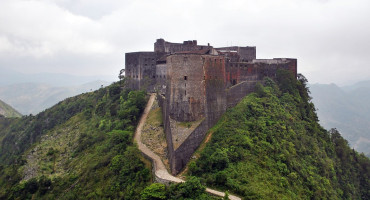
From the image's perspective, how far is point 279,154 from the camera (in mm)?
33438

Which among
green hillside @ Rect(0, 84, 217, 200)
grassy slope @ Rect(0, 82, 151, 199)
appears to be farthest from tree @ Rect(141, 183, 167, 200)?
grassy slope @ Rect(0, 82, 151, 199)

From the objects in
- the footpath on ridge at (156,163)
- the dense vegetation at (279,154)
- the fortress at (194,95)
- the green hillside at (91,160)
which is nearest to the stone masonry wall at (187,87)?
the fortress at (194,95)

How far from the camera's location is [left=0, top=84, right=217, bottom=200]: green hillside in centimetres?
3066

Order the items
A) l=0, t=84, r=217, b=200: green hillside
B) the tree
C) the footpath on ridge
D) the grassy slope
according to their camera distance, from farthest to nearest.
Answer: the grassy slope < l=0, t=84, r=217, b=200: green hillside < the footpath on ridge < the tree

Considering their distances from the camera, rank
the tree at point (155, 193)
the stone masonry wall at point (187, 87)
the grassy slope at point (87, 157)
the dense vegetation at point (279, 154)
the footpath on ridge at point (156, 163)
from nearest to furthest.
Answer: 1. the tree at point (155, 193)
2. the footpath on ridge at point (156, 163)
3. the dense vegetation at point (279, 154)
4. the grassy slope at point (87, 157)
5. the stone masonry wall at point (187, 87)

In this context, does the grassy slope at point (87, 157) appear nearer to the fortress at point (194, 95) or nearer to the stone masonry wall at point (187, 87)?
the fortress at point (194, 95)

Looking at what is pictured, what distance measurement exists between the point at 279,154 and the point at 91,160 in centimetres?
2301

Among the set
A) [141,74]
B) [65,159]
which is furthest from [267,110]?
[65,159]

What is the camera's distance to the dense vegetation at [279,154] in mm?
28016

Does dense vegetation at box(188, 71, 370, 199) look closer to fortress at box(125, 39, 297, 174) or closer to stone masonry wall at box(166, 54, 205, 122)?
fortress at box(125, 39, 297, 174)

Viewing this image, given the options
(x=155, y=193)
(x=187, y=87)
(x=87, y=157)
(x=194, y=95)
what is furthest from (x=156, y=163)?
(x=87, y=157)

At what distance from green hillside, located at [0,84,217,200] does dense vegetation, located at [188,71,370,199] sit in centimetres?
499

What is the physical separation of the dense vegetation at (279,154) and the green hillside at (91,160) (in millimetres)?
4985

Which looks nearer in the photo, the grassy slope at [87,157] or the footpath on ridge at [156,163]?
the footpath on ridge at [156,163]
